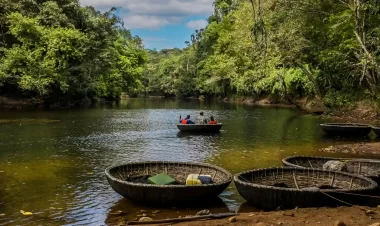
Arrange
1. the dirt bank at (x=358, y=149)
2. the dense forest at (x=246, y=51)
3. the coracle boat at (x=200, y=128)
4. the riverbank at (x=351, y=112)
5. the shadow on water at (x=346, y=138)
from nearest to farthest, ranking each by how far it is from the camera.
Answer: the dirt bank at (x=358, y=149)
the shadow on water at (x=346, y=138)
the coracle boat at (x=200, y=128)
the dense forest at (x=246, y=51)
the riverbank at (x=351, y=112)

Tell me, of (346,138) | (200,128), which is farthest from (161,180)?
(346,138)

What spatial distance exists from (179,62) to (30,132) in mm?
76586

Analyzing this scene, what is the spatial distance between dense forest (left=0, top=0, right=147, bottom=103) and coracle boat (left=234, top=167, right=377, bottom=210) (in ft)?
117

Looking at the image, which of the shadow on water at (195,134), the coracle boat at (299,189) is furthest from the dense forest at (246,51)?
the coracle boat at (299,189)

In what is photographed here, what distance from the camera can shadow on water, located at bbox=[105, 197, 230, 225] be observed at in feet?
30.8

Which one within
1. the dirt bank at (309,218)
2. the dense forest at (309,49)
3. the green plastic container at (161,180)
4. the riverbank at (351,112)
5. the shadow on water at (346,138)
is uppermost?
the dense forest at (309,49)

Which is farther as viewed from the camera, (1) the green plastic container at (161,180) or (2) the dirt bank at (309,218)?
(1) the green plastic container at (161,180)

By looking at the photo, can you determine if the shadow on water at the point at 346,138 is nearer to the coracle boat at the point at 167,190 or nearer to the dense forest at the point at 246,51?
the dense forest at the point at 246,51

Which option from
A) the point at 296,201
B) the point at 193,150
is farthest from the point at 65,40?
the point at 296,201

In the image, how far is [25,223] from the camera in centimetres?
907

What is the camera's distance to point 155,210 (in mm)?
9742

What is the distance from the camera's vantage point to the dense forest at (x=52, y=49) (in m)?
41.7

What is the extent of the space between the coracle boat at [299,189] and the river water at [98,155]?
818mm

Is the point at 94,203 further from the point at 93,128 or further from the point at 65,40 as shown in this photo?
the point at 65,40
